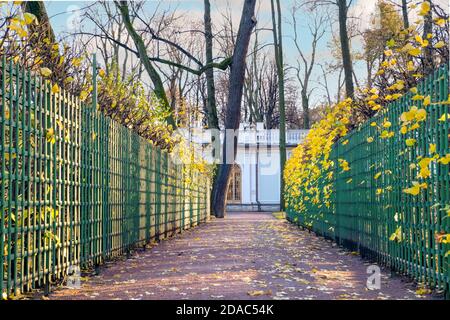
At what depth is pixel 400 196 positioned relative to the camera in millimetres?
8102

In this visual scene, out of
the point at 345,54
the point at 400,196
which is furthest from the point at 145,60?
the point at 400,196

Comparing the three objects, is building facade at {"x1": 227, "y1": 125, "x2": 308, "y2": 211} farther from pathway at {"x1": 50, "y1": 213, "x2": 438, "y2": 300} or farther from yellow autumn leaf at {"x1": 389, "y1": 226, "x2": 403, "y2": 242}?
yellow autumn leaf at {"x1": 389, "y1": 226, "x2": 403, "y2": 242}

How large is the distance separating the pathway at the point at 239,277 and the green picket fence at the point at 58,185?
1.20 ft

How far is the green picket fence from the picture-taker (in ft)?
19.5

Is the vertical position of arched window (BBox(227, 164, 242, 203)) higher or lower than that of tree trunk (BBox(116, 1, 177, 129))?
lower

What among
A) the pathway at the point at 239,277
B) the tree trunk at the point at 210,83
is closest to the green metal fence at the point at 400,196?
the pathway at the point at 239,277

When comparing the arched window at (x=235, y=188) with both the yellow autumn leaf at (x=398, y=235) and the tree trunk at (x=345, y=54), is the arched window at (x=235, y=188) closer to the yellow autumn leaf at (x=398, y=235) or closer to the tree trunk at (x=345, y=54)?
the tree trunk at (x=345, y=54)

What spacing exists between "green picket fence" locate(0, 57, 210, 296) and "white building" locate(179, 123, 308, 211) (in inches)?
1508

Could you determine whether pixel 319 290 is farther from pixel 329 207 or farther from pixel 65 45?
pixel 329 207

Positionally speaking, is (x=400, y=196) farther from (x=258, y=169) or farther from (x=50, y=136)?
(x=258, y=169)

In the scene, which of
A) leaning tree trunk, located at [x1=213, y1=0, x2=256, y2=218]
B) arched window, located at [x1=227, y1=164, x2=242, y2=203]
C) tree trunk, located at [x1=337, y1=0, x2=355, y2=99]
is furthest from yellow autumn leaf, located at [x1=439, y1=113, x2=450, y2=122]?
arched window, located at [x1=227, y1=164, x2=242, y2=203]
